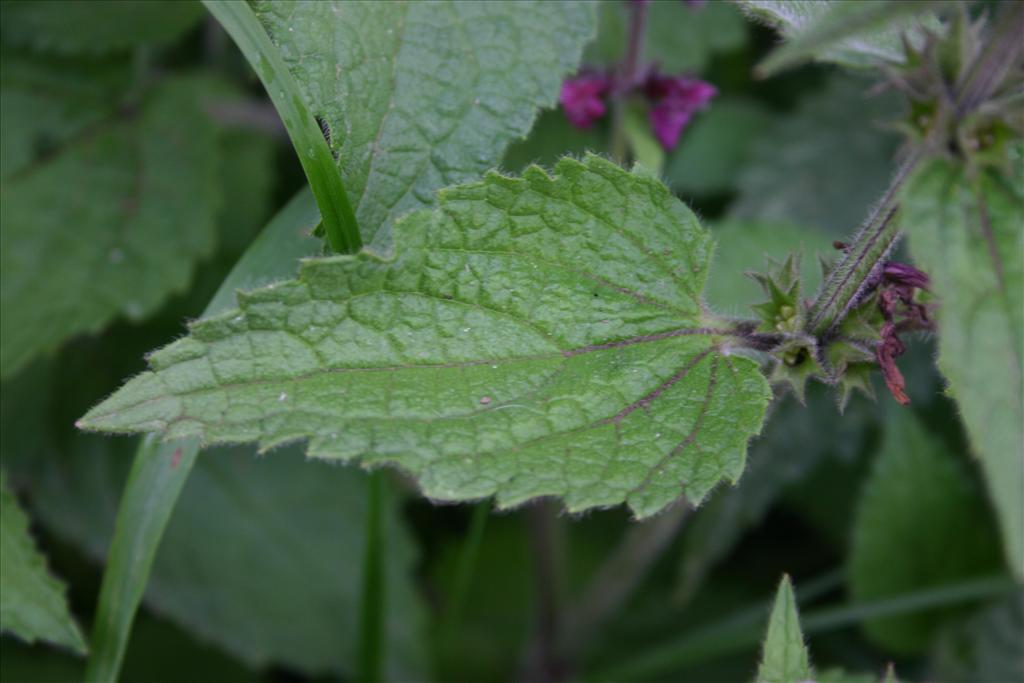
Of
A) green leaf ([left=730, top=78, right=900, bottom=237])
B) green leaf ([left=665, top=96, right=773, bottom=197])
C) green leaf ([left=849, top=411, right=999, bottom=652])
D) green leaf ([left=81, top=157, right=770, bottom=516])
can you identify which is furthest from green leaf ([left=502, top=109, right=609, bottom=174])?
green leaf ([left=81, top=157, right=770, bottom=516])

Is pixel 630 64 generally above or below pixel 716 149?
below

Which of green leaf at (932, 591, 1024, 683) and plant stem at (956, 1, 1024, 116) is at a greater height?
plant stem at (956, 1, 1024, 116)

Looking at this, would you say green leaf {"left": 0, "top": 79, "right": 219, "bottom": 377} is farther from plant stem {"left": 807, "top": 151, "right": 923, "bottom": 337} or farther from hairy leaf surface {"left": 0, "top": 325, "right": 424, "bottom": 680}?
plant stem {"left": 807, "top": 151, "right": 923, "bottom": 337}

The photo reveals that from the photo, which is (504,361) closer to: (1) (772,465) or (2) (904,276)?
(2) (904,276)

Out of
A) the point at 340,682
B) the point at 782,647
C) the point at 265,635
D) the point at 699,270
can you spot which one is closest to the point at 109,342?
the point at 265,635

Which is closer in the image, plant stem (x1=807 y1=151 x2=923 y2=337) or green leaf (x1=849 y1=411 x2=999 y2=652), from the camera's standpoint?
plant stem (x1=807 y1=151 x2=923 y2=337)

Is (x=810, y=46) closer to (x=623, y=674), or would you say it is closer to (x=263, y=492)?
(x=623, y=674)

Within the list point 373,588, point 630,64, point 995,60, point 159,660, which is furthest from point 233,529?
point 995,60
